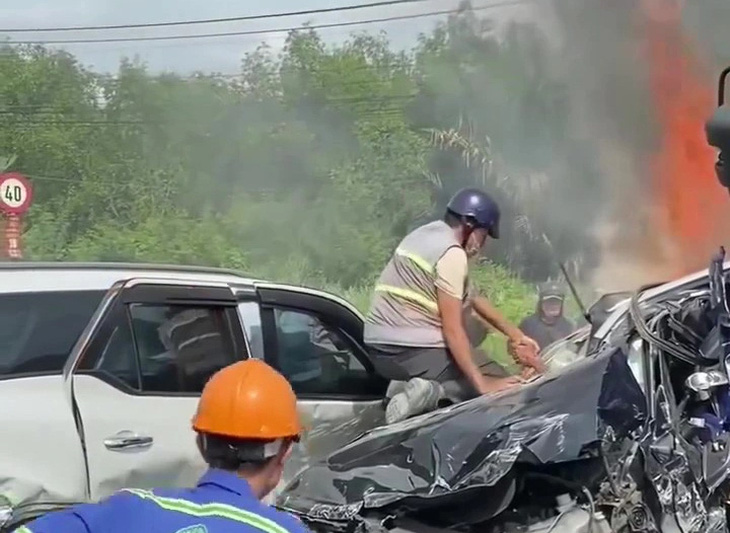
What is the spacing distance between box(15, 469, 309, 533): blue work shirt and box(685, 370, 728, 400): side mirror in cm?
210

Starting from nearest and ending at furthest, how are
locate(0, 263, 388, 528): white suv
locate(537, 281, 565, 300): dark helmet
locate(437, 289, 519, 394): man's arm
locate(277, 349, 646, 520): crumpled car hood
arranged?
locate(277, 349, 646, 520): crumpled car hood < locate(0, 263, 388, 528): white suv < locate(437, 289, 519, 394): man's arm < locate(537, 281, 565, 300): dark helmet

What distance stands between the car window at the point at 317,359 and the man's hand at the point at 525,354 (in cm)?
71

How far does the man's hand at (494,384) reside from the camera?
16.4 ft

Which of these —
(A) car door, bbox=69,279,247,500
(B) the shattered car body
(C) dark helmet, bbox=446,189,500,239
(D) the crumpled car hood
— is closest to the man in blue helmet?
(C) dark helmet, bbox=446,189,500,239

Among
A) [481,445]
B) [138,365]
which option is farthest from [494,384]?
[138,365]

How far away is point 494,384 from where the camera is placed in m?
5.11

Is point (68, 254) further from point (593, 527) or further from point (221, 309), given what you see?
point (593, 527)

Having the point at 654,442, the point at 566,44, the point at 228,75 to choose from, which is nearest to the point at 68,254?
the point at 228,75

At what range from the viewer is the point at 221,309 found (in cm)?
539

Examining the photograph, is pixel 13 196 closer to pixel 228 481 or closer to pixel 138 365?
pixel 138 365

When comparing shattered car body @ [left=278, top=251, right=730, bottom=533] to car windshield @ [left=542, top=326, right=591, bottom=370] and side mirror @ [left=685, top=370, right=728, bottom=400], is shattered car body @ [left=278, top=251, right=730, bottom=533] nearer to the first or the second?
side mirror @ [left=685, top=370, right=728, bottom=400]

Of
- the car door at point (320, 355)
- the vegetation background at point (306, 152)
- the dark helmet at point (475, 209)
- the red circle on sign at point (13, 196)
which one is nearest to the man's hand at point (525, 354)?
the dark helmet at point (475, 209)

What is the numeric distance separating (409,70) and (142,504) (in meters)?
23.1

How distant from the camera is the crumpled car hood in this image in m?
3.71
